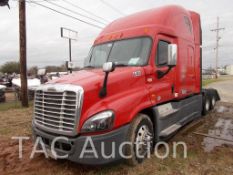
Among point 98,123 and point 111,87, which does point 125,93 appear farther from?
point 98,123

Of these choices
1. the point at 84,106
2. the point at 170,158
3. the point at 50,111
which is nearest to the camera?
the point at 84,106

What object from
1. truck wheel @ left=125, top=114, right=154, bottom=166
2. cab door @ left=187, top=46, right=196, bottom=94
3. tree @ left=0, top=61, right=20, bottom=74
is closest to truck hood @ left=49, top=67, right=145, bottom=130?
truck wheel @ left=125, top=114, right=154, bottom=166

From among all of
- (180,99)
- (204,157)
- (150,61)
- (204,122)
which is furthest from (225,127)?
(150,61)

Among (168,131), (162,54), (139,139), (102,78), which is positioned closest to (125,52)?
(162,54)

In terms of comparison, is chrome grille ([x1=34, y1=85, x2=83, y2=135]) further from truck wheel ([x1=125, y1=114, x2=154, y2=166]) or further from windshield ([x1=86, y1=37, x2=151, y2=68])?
windshield ([x1=86, y1=37, x2=151, y2=68])

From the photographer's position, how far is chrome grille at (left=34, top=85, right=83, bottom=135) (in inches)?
145

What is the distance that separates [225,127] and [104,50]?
187 inches

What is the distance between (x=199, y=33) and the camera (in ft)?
26.0

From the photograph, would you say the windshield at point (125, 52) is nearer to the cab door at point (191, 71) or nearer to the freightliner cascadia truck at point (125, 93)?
the freightliner cascadia truck at point (125, 93)

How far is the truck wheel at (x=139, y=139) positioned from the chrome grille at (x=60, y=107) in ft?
3.57

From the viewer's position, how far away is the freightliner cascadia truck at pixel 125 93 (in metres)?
3.71

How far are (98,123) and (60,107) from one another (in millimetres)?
723

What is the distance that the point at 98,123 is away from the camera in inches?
144

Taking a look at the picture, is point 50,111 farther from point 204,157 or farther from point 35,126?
point 204,157
